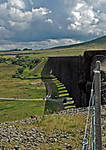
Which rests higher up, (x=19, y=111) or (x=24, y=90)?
(x=24, y=90)

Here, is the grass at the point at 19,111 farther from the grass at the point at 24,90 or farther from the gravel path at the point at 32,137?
the gravel path at the point at 32,137

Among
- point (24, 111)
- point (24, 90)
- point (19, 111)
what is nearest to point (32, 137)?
point (24, 111)

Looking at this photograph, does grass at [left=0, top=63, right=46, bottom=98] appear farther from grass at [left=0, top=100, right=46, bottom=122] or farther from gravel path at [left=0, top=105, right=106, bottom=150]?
gravel path at [left=0, top=105, right=106, bottom=150]

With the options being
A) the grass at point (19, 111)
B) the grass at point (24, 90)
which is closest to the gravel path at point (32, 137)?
the grass at point (19, 111)

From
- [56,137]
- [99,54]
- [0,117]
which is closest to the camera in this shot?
[56,137]

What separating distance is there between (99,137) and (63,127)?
389cm

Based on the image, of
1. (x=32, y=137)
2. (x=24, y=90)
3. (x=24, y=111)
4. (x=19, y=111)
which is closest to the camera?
(x=32, y=137)

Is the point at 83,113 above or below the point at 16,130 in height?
above

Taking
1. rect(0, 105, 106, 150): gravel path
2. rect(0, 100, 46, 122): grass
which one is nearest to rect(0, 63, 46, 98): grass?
rect(0, 100, 46, 122): grass

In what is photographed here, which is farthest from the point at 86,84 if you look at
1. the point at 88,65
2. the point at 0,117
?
the point at 0,117

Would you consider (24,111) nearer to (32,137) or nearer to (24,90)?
(24,90)

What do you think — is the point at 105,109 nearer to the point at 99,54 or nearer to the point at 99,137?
the point at 99,54

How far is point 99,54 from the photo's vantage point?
9.02 metres

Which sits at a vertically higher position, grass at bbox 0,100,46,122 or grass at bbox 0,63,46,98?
grass at bbox 0,63,46,98
